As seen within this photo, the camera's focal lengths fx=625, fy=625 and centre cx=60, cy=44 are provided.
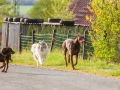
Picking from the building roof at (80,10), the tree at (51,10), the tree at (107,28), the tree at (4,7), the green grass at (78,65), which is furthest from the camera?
the building roof at (80,10)

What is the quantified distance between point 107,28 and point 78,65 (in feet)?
A: 8.83

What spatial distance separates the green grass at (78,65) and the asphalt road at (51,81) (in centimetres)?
102

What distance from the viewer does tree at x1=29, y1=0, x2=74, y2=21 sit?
216ft

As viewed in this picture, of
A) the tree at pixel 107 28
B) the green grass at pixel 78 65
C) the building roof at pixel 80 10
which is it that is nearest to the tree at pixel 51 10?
the building roof at pixel 80 10

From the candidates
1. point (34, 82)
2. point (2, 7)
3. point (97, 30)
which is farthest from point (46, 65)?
point (2, 7)

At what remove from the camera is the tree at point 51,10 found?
6569 cm

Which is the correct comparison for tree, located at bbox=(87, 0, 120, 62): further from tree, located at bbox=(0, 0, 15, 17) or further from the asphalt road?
tree, located at bbox=(0, 0, 15, 17)

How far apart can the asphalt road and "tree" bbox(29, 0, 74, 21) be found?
118 feet

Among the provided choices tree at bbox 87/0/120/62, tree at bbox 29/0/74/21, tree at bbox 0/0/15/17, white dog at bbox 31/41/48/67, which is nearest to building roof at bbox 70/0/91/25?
tree at bbox 29/0/74/21

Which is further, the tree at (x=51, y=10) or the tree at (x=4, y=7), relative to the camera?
the tree at (x=51, y=10)

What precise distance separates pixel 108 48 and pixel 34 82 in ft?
17.8

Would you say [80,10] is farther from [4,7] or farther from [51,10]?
→ [4,7]

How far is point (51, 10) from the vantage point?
73875mm

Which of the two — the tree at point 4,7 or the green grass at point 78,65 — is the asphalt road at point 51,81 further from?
the tree at point 4,7
